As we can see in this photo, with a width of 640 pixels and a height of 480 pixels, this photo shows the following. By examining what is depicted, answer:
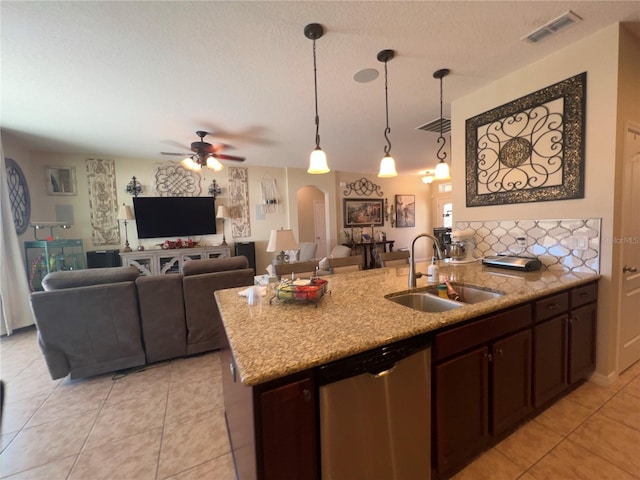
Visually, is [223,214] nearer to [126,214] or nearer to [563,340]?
[126,214]

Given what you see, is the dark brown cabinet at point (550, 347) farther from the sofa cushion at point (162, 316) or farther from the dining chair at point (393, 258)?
the sofa cushion at point (162, 316)

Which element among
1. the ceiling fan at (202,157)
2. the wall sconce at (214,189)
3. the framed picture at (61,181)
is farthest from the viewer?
the wall sconce at (214,189)

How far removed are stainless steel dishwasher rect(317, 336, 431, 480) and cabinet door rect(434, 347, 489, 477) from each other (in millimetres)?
81

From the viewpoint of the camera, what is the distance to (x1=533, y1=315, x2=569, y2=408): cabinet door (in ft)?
5.38

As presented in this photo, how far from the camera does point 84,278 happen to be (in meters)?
2.32

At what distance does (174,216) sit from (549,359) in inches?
231

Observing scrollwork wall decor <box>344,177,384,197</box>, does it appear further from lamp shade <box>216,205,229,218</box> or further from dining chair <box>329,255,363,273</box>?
dining chair <box>329,255,363,273</box>

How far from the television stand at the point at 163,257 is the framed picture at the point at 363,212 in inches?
126

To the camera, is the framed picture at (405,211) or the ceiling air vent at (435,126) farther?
the framed picture at (405,211)

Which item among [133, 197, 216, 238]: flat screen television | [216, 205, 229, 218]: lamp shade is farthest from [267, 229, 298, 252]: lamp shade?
[133, 197, 216, 238]: flat screen television

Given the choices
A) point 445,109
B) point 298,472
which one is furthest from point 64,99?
point 445,109

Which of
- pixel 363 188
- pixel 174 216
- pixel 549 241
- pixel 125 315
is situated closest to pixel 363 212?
pixel 363 188

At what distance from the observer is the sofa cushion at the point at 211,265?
264 cm

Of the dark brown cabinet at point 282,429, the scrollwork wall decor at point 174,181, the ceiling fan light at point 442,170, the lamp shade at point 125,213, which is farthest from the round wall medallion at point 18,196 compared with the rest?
the ceiling fan light at point 442,170
